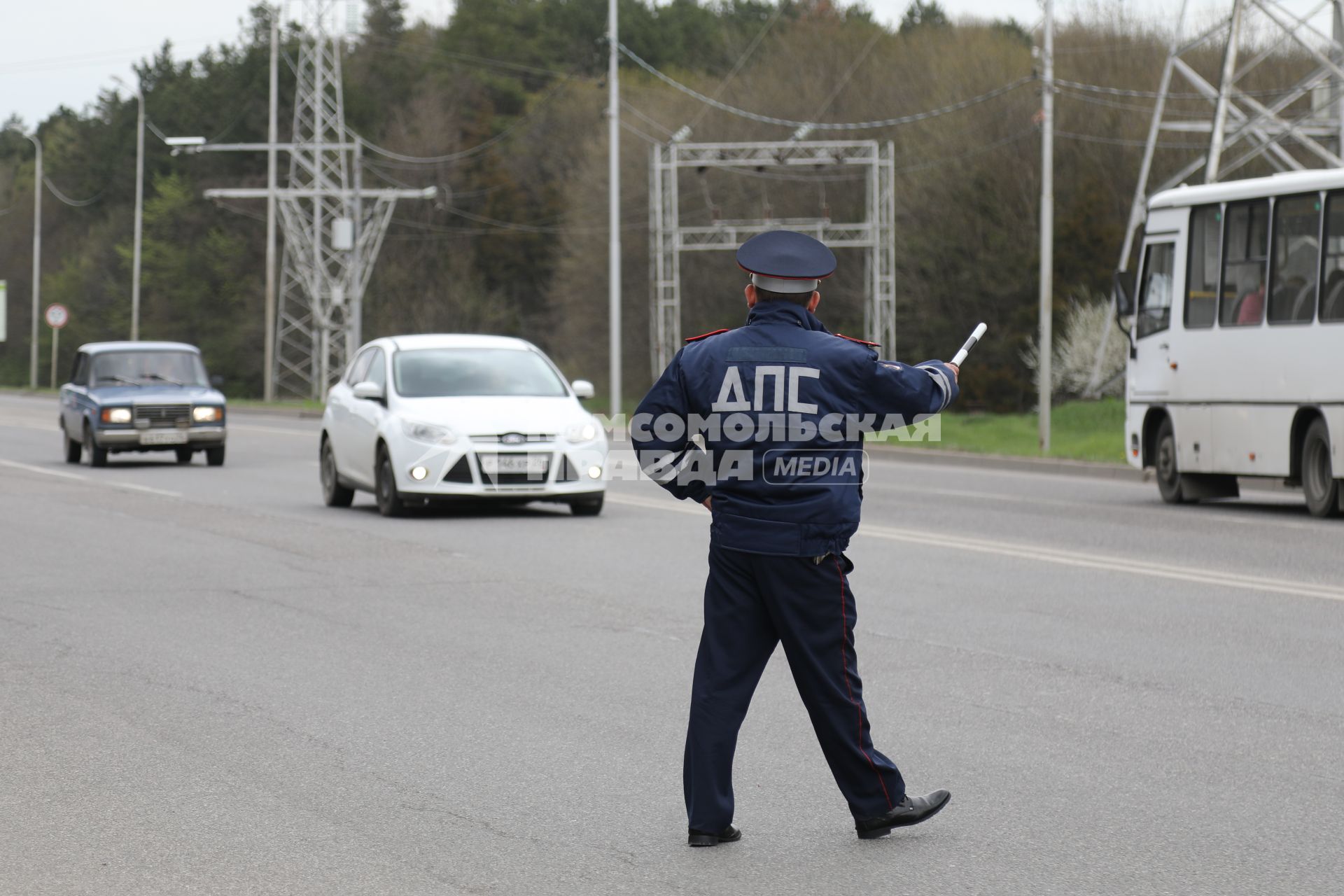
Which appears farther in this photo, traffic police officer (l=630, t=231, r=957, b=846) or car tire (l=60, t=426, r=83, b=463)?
car tire (l=60, t=426, r=83, b=463)

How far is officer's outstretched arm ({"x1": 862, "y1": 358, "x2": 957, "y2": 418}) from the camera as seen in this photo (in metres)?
5.54

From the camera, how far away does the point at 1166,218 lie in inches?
853

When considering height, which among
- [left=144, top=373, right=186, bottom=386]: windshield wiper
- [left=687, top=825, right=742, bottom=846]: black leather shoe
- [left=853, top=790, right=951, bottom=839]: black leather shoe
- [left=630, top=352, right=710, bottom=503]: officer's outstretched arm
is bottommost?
[left=687, top=825, right=742, bottom=846]: black leather shoe

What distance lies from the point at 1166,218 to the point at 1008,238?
2980 centimetres

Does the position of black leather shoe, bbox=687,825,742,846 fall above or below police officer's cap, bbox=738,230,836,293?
below

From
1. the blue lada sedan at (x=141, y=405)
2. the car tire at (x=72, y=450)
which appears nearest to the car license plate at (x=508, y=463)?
the blue lada sedan at (x=141, y=405)

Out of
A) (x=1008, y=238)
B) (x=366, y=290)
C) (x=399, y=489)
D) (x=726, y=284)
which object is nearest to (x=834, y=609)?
(x=399, y=489)

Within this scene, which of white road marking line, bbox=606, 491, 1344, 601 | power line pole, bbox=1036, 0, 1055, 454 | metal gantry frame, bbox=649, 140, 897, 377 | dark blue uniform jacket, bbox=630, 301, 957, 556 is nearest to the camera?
dark blue uniform jacket, bbox=630, 301, 957, 556

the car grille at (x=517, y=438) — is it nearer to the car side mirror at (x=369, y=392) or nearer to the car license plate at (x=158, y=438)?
the car side mirror at (x=369, y=392)

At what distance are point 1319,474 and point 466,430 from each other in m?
8.20

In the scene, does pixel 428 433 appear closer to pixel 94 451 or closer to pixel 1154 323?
pixel 1154 323

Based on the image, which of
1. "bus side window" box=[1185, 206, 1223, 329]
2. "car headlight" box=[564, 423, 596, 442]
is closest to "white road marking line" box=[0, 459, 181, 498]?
"car headlight" box=[564, 423, 596, 442]

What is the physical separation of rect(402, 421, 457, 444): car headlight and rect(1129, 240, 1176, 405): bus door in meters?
8.44

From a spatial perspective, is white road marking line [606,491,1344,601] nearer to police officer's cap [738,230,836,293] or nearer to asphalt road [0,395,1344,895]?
asphalt road [0,395,1344,895]
